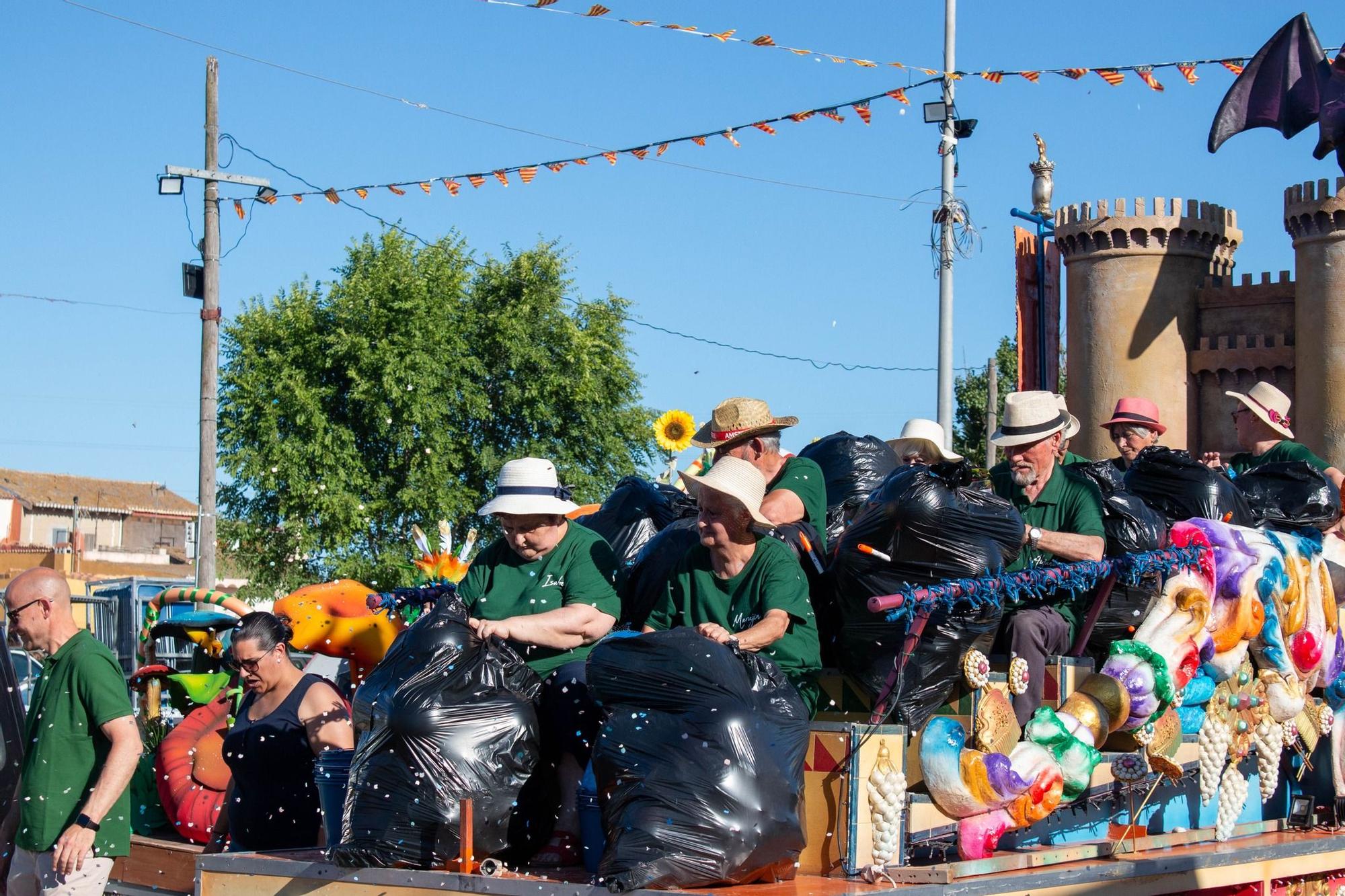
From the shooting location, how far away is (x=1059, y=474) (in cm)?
641

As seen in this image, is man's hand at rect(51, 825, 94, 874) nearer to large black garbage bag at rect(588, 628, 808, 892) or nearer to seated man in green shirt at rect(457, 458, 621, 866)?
seated man in green shirt at rect(457, 458, 621, 866)

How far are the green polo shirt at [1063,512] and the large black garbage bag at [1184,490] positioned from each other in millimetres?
570

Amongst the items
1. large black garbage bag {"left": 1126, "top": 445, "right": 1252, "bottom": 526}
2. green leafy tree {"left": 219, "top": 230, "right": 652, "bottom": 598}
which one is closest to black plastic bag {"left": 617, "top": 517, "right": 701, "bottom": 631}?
large black garbage bag {"left": 1126, "top": 445, "right": 1252, "bottom": 526}

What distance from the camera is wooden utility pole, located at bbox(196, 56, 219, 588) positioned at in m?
17.3

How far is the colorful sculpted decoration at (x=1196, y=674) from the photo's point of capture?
516cm

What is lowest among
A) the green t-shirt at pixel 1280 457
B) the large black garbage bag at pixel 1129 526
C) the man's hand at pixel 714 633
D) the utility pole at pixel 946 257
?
the man's hand at pixel 714 633

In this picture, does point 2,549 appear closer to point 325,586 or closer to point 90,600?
point 90,600

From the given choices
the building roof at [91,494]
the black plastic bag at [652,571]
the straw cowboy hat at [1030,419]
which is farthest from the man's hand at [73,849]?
the building roof at [91,494]

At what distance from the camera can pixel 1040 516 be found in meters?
6.32

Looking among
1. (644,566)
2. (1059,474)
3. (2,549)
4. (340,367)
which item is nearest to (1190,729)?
(1059,474)

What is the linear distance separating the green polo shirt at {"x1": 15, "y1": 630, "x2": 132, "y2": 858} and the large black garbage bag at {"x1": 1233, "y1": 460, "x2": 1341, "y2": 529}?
4929 millimetres

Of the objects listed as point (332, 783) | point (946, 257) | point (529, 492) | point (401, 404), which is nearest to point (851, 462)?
point (529, 492)

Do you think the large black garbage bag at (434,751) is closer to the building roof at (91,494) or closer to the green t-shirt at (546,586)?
the green t-shirt at (546,586)

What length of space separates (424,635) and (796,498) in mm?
1872
